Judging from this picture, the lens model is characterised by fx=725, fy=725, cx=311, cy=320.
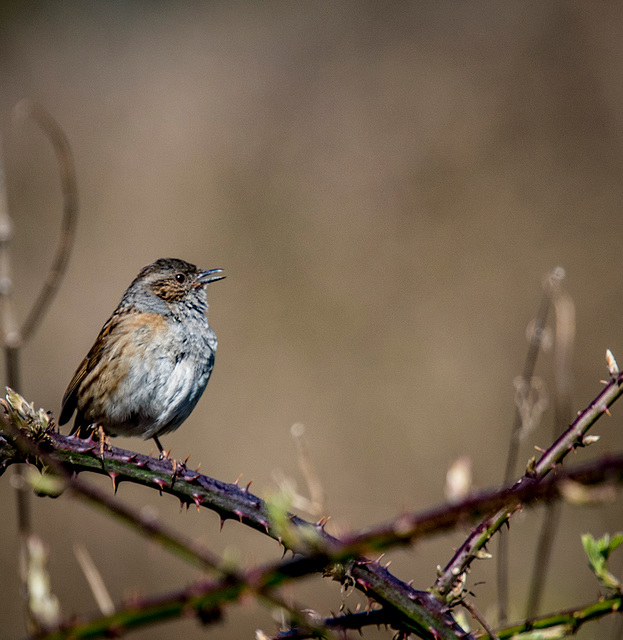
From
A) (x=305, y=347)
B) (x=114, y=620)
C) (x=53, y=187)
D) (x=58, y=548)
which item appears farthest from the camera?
(x=53, y=187)

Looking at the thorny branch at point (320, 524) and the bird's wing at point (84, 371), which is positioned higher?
the bird's wing at point (84, 371)

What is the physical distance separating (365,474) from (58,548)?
11.4 ft

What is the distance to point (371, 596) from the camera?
173 cm

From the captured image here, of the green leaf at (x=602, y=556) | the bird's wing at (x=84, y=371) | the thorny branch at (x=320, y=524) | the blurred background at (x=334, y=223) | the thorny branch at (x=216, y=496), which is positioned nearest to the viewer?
the thorny branch at (x=320, y=524)

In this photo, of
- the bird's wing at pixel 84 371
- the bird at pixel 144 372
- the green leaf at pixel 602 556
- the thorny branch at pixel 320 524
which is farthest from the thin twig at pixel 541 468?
the bird's wing at pixel 84 371

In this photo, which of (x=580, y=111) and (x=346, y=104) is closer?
(x=580, y=111)

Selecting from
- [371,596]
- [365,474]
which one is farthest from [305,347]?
[371,596]

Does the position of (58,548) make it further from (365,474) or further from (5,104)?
(5,104)

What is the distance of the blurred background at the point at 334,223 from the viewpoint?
27.0 ft

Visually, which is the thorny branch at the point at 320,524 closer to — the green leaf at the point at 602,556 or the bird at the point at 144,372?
the green leaf at the point at 602,556

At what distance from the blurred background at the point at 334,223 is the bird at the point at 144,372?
3329 millimetres

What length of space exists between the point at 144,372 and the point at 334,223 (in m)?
6.58

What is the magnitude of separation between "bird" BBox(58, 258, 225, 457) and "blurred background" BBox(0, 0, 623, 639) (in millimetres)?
3329

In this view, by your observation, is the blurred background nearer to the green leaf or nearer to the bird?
the bird
